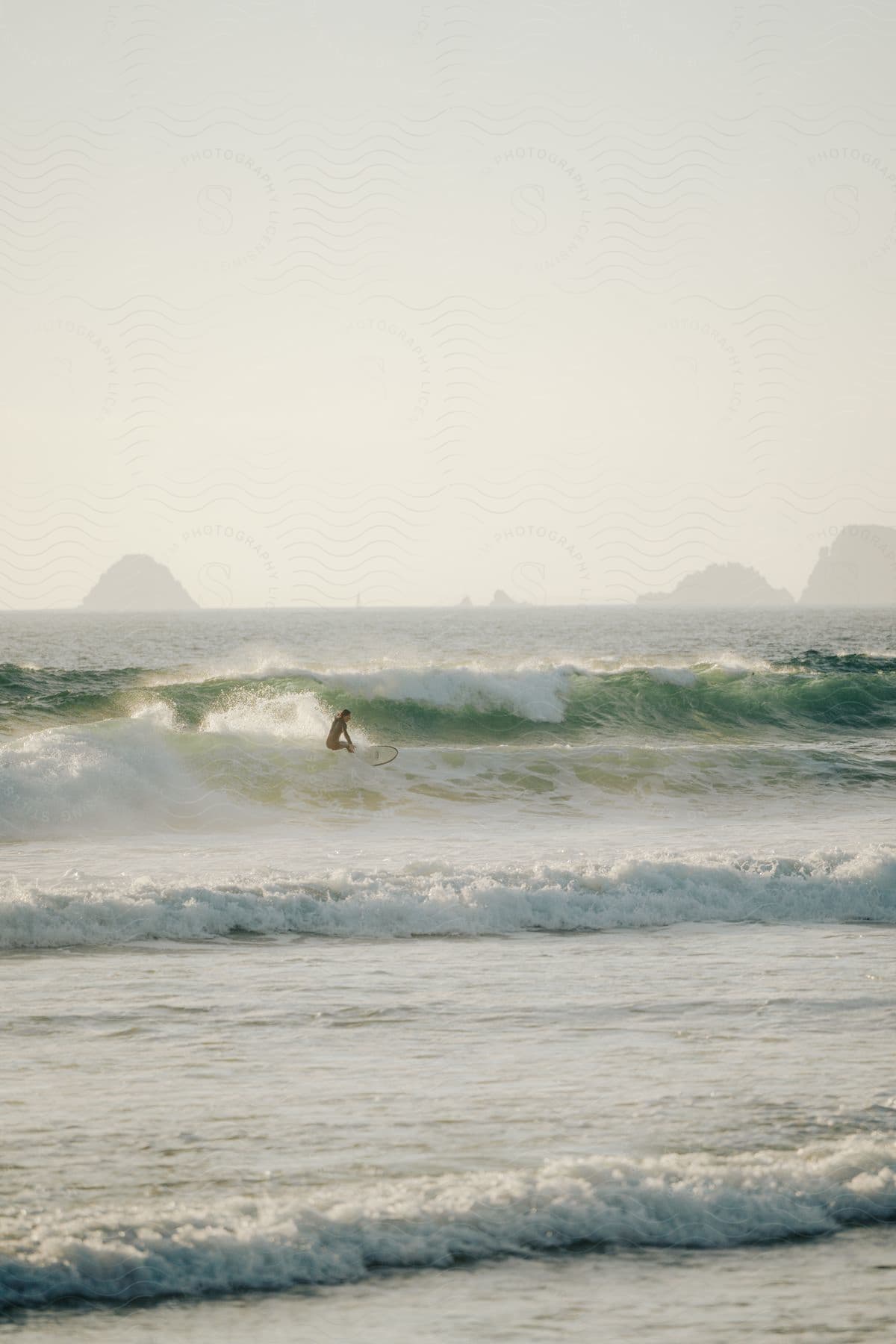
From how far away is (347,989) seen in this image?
9148 mm

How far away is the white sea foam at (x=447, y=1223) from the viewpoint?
489cm

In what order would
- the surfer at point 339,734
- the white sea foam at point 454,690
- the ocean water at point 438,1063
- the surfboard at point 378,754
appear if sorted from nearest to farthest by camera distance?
the ocean water at point 438,1063 → the surfer at point 339,734 → the surfboard at point 378,754 → the white sea foam at point 454,690

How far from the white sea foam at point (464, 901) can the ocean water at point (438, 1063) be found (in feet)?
0.12

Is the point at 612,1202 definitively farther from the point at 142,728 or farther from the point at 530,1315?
the point at 142,728

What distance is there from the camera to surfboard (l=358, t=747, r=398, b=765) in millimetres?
22953

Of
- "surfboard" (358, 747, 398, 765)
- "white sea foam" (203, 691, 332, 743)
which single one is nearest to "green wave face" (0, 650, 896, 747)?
"white sea foam" (203, 691, 332, 743)

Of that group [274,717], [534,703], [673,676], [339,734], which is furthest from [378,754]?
[673,676]

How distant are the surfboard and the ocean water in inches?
87.6

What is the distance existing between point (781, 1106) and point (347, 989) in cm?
371

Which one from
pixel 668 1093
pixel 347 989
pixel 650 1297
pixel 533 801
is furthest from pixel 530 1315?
pixel 533 801

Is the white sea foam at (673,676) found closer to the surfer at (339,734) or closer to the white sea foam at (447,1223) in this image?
the surfer at (339,734)

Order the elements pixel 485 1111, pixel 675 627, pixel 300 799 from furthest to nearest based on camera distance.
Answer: pixel 675 627, pixel 300 799, pixel 485 1111

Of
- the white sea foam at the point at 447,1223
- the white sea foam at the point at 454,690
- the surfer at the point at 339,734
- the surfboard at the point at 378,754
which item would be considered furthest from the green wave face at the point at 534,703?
the white sea foam at the point at 447,1223

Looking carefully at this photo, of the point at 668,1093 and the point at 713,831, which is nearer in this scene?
the point at 668,1093
